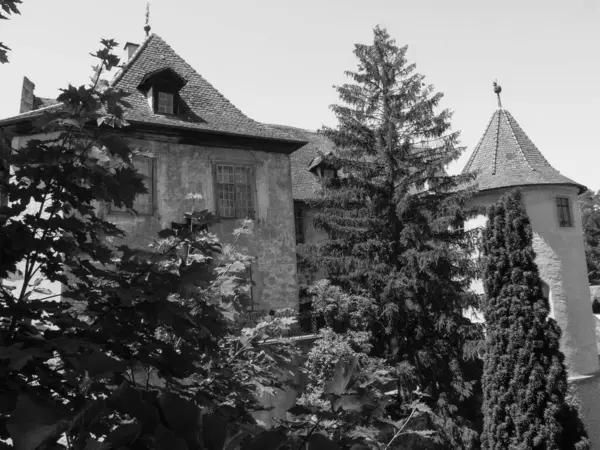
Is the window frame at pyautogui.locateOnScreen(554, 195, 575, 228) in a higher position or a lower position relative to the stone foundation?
higher

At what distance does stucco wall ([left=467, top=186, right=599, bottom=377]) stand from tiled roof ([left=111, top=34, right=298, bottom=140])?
10.2m

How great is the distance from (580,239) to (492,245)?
570cm

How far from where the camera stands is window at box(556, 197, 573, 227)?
1981cm

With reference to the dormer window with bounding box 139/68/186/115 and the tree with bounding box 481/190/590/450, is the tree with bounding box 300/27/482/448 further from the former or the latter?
the dormer window with bounding box 139/68/186/115

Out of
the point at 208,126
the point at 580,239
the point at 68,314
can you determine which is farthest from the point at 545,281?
the point at 68,314

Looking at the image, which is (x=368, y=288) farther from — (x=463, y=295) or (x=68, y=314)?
(x=68, y=314)

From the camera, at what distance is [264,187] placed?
15.2 meters

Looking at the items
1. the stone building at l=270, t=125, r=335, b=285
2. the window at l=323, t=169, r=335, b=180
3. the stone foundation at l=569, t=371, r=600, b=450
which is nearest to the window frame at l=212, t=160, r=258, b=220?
the stone building at l=270, t=125, r=335, b=285

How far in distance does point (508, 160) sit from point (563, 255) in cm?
418

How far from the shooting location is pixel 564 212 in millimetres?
20031

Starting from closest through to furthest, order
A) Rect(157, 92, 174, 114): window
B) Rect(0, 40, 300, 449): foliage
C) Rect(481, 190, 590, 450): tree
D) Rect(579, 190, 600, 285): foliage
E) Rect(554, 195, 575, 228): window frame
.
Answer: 1. Rect(0, 40, 300, 449): foliage
2. Rect(157, 92, 174, 114): window
3. Rect(481, 190, 590, 450): tree
4. Rect(554, 195, 575, 228): window frame
5. Rect(579, 190, 600, 285): foliage

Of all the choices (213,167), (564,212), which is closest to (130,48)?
(213,167)

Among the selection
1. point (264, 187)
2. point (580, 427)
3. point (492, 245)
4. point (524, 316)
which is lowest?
point (580, 427)

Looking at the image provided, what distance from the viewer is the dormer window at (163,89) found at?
14266 millimetres
